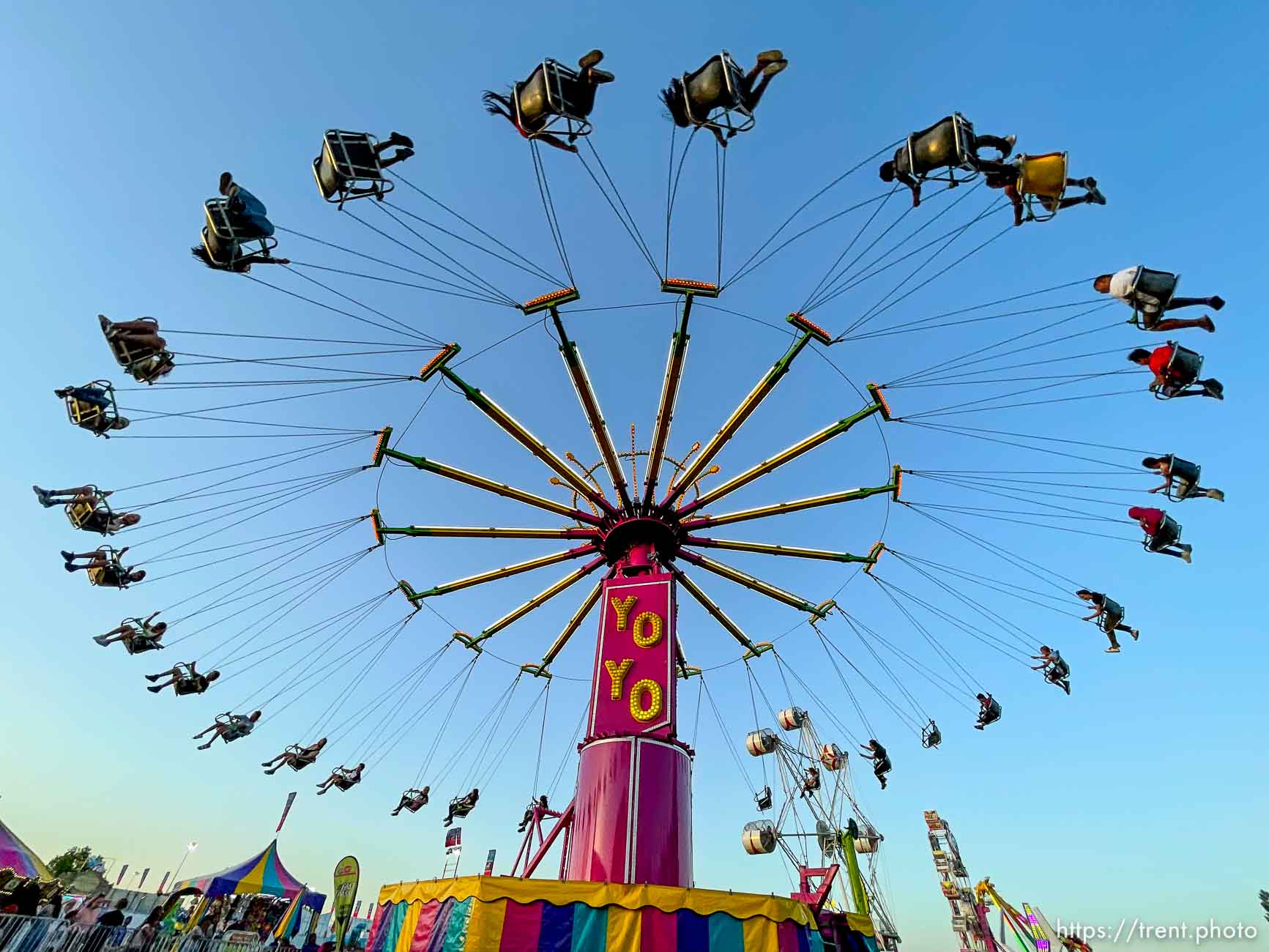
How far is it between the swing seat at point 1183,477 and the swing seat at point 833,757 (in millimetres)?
32258

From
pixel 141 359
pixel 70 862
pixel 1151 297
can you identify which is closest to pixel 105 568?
pixel 141 359

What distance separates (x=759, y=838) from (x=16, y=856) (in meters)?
28.7

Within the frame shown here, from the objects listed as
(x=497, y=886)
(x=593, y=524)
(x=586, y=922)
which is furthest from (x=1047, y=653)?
(x=497, y=886)

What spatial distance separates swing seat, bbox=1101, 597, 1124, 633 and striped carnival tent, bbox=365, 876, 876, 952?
1151 centimetres

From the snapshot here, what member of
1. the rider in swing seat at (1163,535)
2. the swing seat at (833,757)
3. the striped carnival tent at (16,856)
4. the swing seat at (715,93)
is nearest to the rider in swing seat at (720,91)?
the swing seat at (715,93)

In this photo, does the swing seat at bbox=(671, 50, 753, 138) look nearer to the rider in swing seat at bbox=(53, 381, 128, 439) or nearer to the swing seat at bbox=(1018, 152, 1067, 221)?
the swing seat at bbox=(1018, 152, 1067, 221)

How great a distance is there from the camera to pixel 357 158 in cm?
1090

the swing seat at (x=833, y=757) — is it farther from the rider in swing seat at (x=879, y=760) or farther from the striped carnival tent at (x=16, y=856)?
the striped carnival tent at (x=16, y=856)

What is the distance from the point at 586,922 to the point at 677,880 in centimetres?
319

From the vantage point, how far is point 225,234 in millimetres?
10891

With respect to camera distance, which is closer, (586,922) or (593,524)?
(586,922)

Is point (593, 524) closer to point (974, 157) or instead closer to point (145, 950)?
point (974, 157)

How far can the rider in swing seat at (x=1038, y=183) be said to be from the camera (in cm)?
1056

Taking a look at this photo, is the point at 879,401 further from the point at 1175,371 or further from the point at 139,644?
the point at 139,644
